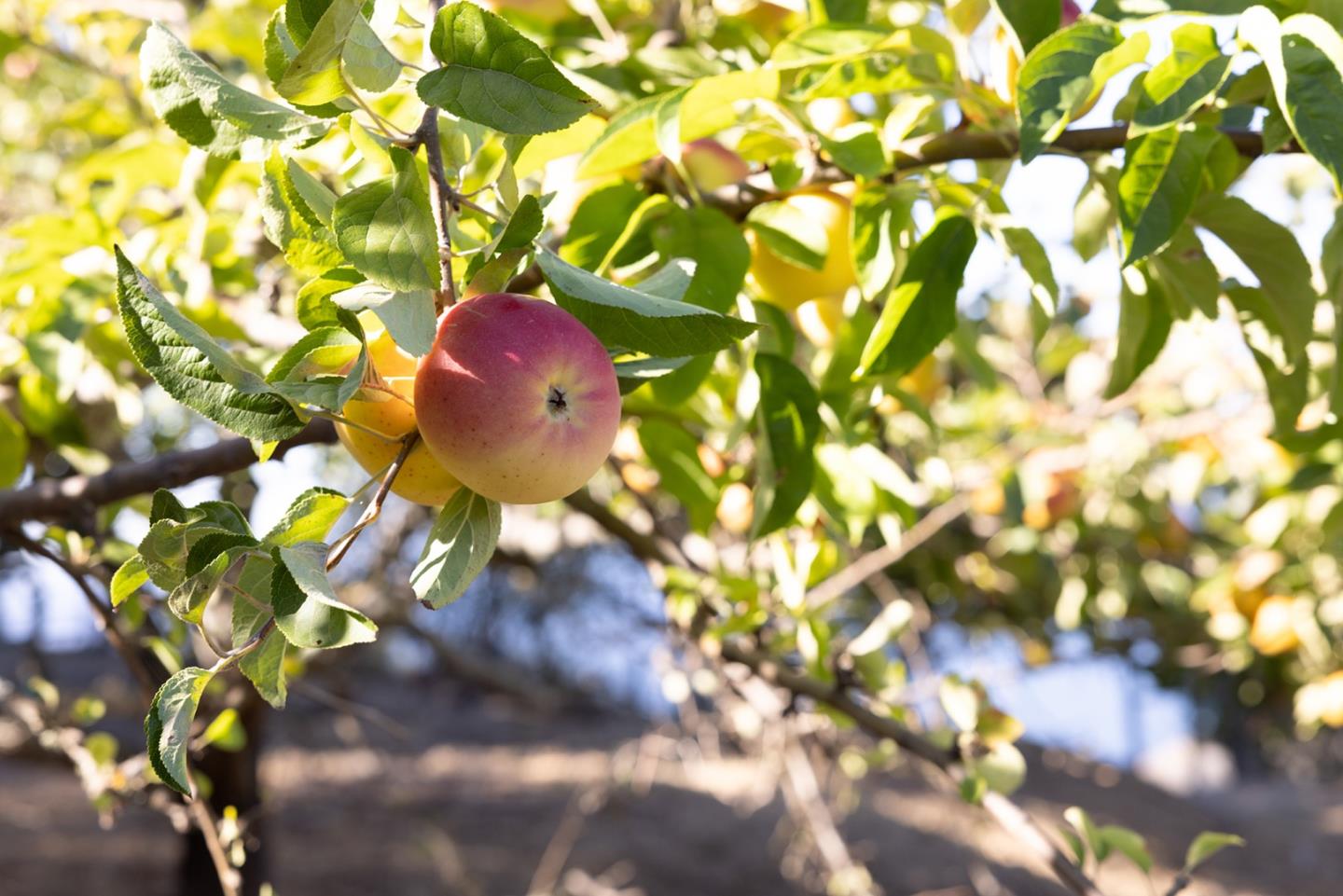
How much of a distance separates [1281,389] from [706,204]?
1.67 feet

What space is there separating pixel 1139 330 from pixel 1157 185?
25cm

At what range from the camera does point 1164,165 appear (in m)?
0.74

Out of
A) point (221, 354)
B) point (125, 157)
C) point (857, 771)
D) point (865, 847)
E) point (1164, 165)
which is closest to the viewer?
point (221, 354)

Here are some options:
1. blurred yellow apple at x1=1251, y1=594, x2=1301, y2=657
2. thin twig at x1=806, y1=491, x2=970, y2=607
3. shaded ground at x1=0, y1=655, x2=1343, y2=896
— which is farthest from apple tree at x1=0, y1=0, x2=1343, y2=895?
shaded ground at x1=0, y1=655, x2=1343, y2=896

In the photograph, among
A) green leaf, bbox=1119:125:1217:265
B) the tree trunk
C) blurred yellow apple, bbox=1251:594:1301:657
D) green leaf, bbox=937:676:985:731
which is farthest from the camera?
blurred yellow apple, bbox=1251:594:1301:657

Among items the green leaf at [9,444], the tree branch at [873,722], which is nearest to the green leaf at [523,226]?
the tree branch at [873,722]

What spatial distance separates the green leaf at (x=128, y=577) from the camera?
0.56 m

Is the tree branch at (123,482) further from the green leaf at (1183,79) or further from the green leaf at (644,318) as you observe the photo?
the green leaf at (1183,79)

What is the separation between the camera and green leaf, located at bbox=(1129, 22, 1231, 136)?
27.0 inches

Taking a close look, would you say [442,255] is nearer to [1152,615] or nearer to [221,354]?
[221,354]

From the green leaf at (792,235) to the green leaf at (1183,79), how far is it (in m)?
0.25

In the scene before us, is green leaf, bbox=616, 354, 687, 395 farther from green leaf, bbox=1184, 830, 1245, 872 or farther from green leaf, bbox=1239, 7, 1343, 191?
green leaf, bbox=1184, 830, 1245, 872

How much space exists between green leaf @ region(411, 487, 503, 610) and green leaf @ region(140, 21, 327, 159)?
20 cm

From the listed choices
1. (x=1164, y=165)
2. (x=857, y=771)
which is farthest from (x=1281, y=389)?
(x=857, y=771)
